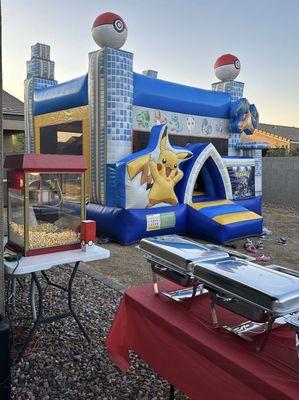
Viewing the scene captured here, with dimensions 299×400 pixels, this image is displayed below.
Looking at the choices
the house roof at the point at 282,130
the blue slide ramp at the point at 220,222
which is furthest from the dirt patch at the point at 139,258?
the house roof at the point at 282,130

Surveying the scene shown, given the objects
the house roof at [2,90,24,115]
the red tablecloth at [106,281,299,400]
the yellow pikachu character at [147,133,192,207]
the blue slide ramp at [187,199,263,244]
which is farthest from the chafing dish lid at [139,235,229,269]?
the house roof at [2,90,24,115]

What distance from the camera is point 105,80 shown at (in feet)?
19.3

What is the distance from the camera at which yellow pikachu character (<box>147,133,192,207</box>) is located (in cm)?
594

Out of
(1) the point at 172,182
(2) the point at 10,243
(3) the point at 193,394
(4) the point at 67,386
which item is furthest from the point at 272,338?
(1) the point at 172,182

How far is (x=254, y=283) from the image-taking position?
50.2 inches

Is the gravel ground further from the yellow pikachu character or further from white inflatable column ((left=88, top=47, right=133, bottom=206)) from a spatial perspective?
white inflatable column ((left=88, top=47, right=133, bottom=206))

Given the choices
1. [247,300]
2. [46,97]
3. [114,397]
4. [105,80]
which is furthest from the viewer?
[46,97]

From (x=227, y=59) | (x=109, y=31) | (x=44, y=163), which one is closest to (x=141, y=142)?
(x=109, y=31)

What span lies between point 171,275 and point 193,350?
1.26ft

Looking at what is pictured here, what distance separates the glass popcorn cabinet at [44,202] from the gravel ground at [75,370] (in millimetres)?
666

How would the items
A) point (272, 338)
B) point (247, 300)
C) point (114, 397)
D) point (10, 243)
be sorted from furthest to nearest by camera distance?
point (10, 243) < point (114, 397) < point (272, 338) < point (247, 300)

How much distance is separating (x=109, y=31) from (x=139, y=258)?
3.70m

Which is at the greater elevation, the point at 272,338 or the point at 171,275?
the point at 171,275

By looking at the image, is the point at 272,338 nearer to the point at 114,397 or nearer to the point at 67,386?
the point at 114,397
